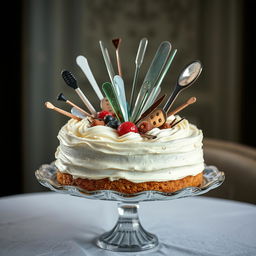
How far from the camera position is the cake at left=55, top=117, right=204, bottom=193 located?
1.19 metres

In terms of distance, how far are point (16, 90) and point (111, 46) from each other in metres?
0.65

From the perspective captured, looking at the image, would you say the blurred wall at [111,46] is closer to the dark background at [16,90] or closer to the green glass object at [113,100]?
the dark background at [16,90]

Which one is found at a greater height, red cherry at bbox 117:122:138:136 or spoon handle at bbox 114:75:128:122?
spoon handle at bbox 114:75:128:122

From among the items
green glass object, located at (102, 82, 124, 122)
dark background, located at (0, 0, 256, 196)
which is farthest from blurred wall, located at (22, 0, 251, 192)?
green glass object, located at (102, 82, 124, 122)

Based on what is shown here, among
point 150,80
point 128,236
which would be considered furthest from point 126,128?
point 128,236

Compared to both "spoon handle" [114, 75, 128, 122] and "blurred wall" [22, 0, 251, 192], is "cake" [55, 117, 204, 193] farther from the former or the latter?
"blurred wall" [22, 0, 251, 192]

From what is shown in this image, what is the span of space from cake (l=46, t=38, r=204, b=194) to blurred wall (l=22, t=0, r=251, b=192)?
1956 mm

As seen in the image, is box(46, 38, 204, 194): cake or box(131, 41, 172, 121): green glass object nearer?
box(46, 38, 204, 194): cake

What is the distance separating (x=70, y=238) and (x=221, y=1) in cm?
239

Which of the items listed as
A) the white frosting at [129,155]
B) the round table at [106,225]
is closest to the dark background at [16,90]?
the round table at [106,225]

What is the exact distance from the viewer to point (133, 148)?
1186 millimetres

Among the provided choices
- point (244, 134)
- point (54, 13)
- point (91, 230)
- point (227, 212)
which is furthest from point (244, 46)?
point (91, 230)

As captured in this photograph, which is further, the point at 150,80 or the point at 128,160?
the point at 150,80

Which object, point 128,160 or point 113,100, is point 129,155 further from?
point 113,100
